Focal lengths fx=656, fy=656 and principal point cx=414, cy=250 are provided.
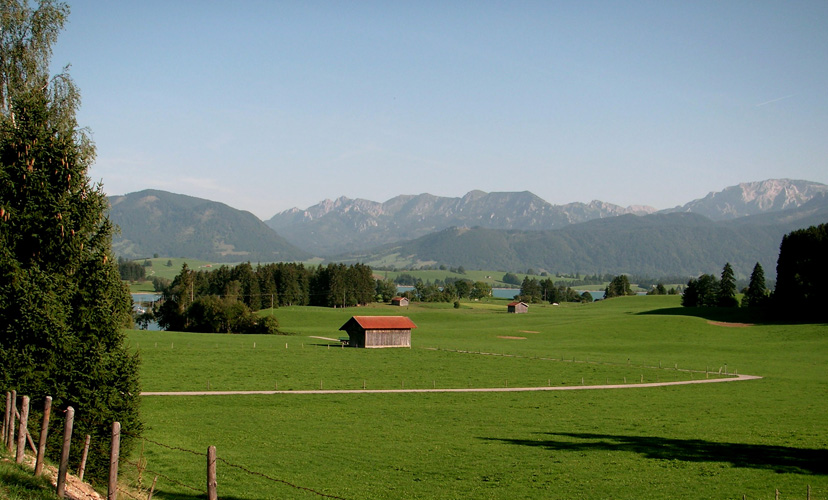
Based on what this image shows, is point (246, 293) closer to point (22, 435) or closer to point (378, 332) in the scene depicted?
point (378, 332)

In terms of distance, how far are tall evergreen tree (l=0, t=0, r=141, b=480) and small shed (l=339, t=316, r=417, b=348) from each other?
6352cm

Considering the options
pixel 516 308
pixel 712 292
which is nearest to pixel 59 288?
pixel 516 308

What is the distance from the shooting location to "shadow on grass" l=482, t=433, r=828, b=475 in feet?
98.4

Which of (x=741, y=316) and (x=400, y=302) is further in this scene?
(x=400, y=302)

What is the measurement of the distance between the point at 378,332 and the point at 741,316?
7335cm

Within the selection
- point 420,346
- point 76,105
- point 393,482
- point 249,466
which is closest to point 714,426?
point 393,482

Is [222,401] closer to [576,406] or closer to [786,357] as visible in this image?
[576,406]

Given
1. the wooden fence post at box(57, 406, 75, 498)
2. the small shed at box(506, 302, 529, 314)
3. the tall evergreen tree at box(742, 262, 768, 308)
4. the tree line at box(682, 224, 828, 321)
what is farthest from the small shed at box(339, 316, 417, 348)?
the tall evergreen tree at box(742, 262, 768, 308)

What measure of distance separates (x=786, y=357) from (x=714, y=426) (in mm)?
50231

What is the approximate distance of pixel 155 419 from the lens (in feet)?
125

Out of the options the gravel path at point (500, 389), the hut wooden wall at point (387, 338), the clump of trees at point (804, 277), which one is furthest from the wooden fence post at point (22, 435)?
the clump of trees at point (804, 277)

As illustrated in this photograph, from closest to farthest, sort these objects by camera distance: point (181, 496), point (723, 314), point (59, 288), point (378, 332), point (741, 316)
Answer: point (59, 288) < point (181, 496) < point (378, 332) < point (741, 316) < point (723, 314)

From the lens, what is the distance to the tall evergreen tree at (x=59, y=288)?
2081 centimetres

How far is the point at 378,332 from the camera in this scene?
86.2 meters
